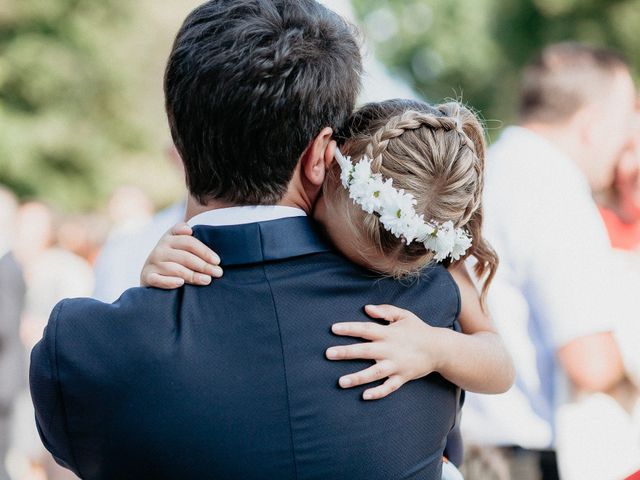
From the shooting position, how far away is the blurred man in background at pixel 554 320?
3098 millimetres

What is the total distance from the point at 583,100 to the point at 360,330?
232 cm

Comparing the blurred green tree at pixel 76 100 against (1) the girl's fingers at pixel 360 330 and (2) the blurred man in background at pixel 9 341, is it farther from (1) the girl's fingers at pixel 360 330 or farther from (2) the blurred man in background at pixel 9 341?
(1) the girl's fingers at pixel 360 330

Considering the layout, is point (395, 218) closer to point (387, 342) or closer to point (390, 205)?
point (390, 205)

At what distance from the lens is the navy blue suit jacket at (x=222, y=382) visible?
5.09 feet

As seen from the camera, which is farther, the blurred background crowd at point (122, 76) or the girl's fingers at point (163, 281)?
the blurred background crowd at point (122, 76)

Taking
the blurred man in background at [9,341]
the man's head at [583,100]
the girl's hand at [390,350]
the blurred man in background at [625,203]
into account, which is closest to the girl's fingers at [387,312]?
the girl's hand at [390,350]

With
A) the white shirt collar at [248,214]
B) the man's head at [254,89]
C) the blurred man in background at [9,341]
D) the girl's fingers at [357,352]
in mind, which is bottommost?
the blurred man in background at [9,341]

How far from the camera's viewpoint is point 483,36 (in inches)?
796

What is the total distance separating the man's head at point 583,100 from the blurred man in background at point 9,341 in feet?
12.8

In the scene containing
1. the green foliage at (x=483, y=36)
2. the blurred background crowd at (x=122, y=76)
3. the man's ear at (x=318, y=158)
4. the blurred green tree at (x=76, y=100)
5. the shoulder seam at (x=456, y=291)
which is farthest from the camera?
the blurred green tree at (x=76, y=100)

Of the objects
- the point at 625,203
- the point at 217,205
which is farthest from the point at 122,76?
the point at 217,205

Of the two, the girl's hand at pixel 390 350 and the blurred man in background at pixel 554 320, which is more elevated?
the girl's hand at pixel 390 350

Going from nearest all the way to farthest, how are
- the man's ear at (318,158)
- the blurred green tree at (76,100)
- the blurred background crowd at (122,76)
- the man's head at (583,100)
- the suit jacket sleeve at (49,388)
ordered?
the suit jacket sleeve at (49,388) < the man's ear at (318,158) < the man's head at (583,100) < the blurred background crowd at (122,76) < the blurred green tree at (76,100)

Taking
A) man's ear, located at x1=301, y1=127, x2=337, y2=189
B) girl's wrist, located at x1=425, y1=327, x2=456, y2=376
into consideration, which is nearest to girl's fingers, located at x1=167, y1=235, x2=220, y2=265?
man's ear, located at x1=301, y1=127, x2=337, y2=189
